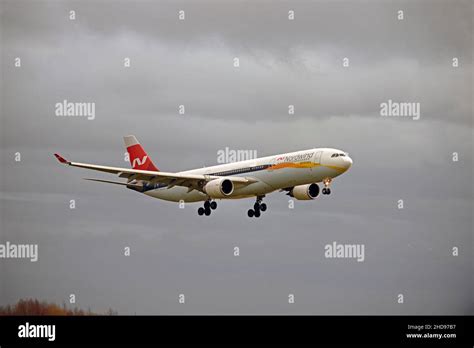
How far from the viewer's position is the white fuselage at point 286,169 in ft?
346

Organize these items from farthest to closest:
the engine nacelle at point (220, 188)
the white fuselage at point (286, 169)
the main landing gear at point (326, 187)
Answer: the engine nacelle at point (220, 188) < the white fuselage at point (286, 169) < the main landing gear at point (326, 187)

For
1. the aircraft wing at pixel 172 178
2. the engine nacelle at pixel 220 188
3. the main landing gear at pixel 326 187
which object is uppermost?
the aircraft wing at pixel 172 178

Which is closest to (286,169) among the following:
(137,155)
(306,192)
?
(306,192)

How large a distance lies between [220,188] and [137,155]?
26.7 meters

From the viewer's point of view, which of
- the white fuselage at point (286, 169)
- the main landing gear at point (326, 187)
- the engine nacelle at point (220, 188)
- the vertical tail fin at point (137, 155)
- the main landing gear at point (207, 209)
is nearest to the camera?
the main landing gear at point (326, 187)

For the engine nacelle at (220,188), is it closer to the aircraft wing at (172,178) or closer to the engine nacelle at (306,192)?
the aircraft wing at (172,178)

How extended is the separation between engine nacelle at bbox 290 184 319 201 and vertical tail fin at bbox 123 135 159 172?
2183 centimetres

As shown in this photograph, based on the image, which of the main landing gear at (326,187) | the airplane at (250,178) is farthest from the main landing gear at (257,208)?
the main landing gear at (326,187)

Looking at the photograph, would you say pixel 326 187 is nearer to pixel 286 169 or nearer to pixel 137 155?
pixel 286 169

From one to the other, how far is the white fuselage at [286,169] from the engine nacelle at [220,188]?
754 millimetres
